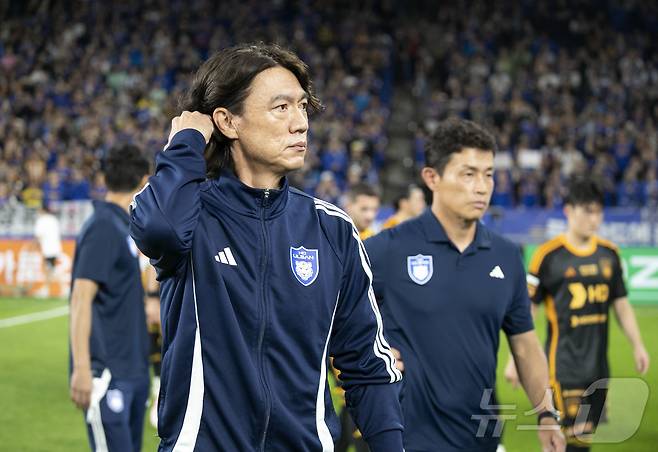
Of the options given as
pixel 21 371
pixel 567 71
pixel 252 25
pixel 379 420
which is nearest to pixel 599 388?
pixel 379 420

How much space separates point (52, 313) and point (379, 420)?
16418 mm

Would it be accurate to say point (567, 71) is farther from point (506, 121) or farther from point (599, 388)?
point (599, 388)

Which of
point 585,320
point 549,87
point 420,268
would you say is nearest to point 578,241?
point 585,320

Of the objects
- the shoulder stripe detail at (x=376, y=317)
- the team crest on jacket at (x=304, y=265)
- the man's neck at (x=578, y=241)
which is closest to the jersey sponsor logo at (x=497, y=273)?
the shoulder stripe detail at (x=376, y=317)

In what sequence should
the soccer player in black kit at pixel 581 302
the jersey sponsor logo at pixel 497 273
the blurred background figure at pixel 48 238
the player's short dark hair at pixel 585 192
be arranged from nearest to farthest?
the jersey sponsor logo at pixel 497 273, the soccer player in black kit at pixel 581 302, the player's short dark hair at pixel 585 192, the blurred background figure at pixel 48 238

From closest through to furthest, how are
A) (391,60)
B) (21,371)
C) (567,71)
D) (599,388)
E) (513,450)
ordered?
1. (599,388)
2. (513,450)
3. (21,371)
4. (567,71)
5. (391,60)

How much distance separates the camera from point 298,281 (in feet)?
9.59

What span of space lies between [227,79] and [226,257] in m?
0.52

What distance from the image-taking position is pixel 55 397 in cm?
1132

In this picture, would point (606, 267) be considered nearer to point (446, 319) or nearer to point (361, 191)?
point (361, 191)

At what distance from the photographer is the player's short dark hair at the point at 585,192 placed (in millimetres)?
7344

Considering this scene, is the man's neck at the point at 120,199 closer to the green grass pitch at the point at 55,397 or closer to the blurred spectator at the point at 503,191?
the green grass pitch at the point at 55,397

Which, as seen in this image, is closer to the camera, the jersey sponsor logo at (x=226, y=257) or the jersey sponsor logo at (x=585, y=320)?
the jersey sponsor logo at (x=226, y=257)

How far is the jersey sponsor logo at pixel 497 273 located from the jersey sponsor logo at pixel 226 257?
211cm
